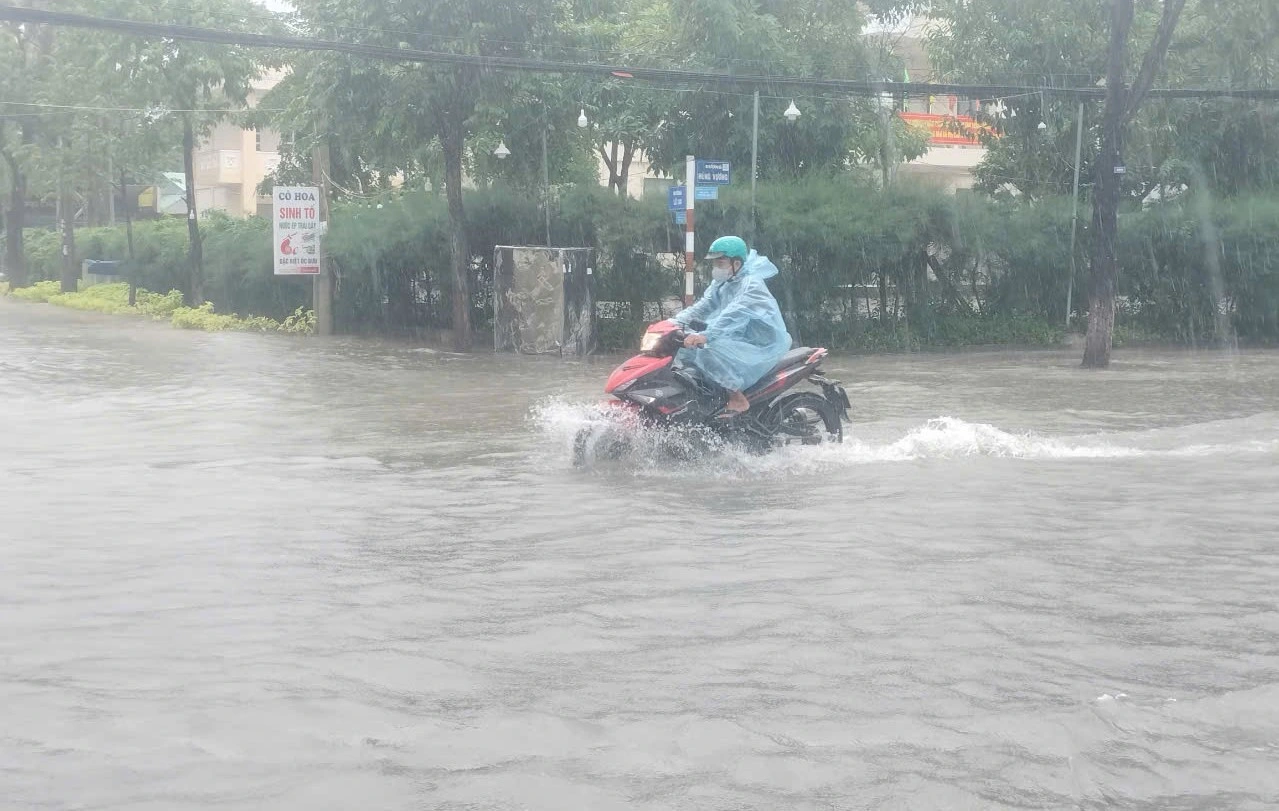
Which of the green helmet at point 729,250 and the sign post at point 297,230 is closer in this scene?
the green helmet at point 729,250

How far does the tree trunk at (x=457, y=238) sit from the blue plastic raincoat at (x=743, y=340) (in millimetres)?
12826

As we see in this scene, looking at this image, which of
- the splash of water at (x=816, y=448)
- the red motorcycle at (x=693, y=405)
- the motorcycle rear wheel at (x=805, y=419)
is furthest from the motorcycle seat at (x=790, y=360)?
the splash of water at (x=816, y=448)

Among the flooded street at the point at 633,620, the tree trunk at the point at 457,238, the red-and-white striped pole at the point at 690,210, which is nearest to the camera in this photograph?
the flooded street at the point at 633,620

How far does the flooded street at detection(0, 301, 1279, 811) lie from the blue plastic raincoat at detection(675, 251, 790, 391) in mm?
666

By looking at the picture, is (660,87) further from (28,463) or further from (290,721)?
(290,721)

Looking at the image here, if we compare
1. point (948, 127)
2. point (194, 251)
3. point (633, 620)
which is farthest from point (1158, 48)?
point (194, 251)

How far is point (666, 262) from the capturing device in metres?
23.6

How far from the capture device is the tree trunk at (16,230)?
46188 mm

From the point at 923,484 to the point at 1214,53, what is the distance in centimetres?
2105

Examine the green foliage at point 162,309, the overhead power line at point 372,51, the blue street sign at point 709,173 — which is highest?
the overhead power line at point 372,51

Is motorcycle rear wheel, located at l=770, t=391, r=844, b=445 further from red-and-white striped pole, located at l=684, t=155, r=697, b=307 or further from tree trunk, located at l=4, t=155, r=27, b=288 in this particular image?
tree trunk, located at l=4, t=155, r=27, b=288

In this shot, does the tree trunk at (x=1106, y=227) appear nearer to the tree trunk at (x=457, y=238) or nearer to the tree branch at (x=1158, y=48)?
the tree branch at (x=1158, y=48)

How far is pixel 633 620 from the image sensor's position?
6.77m

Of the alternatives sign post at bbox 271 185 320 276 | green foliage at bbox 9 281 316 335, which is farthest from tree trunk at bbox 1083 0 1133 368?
green foliage at bbox 9 281 316 335
